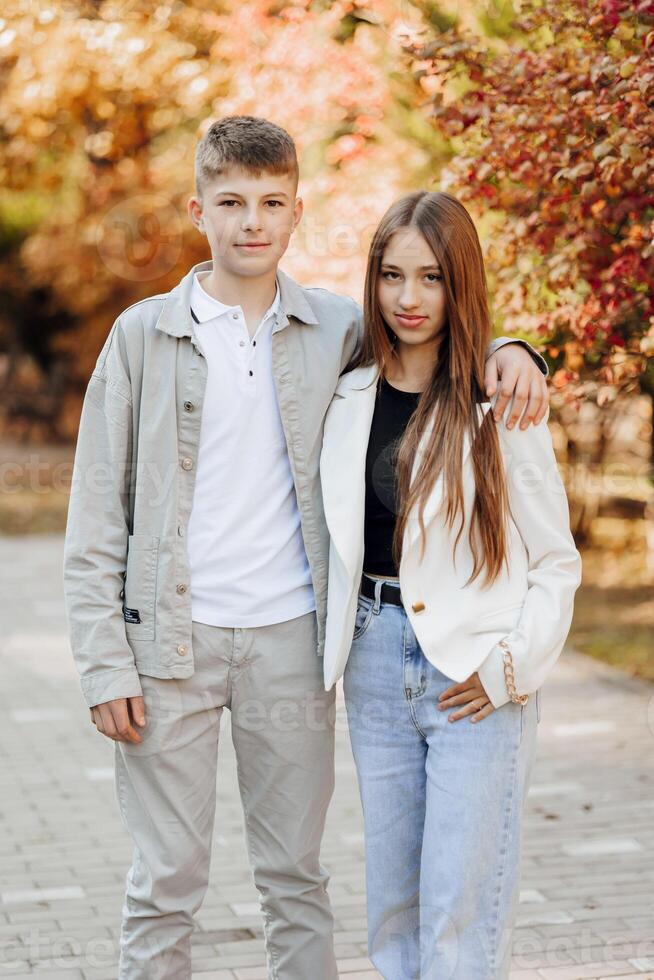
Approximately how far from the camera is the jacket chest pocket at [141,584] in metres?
2.72

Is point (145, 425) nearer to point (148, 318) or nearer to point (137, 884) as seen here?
point (148, 318)

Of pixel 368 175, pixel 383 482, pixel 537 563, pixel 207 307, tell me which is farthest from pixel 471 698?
pixel 368 175

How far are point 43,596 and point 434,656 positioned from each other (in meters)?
6.83

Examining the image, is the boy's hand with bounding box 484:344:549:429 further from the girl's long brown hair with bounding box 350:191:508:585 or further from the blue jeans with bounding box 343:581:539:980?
the blue jeans with bounding box 343:581:539:980

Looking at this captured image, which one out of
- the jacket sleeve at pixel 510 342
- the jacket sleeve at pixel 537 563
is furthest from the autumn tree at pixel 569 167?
the jacket sleeve at pixel 537 563

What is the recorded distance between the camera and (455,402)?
2646 millimetres

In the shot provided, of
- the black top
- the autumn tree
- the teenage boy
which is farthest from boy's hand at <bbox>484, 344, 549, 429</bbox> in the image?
the autumn tree

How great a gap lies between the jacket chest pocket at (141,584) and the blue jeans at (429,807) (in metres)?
0.45

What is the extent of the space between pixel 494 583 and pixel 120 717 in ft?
2.78

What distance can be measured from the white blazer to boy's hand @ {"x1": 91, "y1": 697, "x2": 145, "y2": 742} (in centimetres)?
43

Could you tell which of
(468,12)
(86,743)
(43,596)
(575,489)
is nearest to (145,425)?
(86,743)

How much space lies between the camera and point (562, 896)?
407cm

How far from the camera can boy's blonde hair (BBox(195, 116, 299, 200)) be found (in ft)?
8.88

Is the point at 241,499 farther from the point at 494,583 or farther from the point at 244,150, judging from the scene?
the point at 244,150
